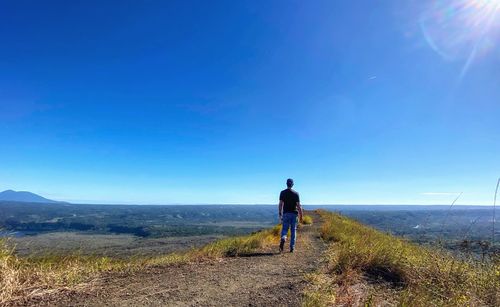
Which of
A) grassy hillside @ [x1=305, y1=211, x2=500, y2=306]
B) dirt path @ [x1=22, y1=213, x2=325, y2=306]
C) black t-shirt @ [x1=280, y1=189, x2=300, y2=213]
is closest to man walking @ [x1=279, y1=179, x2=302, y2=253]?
black t-shirt @ [x1=280, y1=189, x2=300, y2=213]

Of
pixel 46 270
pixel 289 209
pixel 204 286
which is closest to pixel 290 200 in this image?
pixel 289 209

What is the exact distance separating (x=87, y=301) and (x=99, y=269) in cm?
176

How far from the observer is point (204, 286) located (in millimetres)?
5383

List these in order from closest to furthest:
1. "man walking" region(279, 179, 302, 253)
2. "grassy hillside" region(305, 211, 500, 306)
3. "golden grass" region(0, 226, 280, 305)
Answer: "grassy hillside" region(305, 211, 500, 306), "golden grass" region(0, 226, 280, 305), "man walking" region(279, 179, 302, 253)

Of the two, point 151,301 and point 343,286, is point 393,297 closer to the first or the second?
point 343,286

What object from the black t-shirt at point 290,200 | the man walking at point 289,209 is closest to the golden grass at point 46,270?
the man walking at point 289,209

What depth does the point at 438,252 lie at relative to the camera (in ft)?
20.4

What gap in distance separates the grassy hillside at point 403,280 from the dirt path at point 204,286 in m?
0.52

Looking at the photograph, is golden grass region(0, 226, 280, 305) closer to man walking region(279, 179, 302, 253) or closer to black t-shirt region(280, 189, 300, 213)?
man walking region(279, 179, 302, 253)

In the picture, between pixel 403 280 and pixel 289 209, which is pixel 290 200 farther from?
pixel 403 280

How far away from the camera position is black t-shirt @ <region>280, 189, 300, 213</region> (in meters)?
9.41

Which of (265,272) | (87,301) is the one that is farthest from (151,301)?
(265,272)

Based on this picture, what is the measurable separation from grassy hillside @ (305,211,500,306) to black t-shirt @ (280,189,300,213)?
7.35ft

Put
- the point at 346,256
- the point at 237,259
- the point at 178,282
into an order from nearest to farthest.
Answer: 1. the point at 178,282
2. the point at 346,256
3. the point at 237,259
